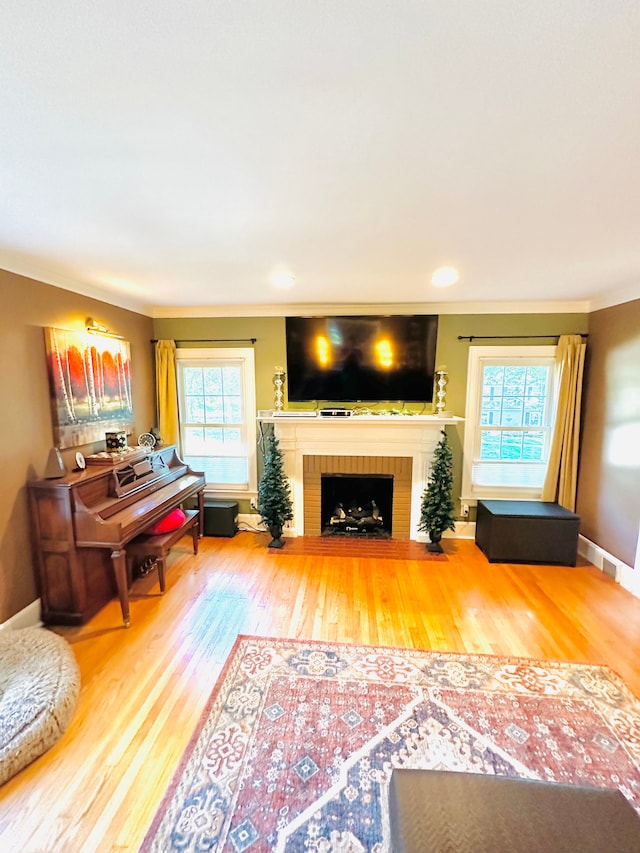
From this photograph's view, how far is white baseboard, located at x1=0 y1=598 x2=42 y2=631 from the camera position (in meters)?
2.32

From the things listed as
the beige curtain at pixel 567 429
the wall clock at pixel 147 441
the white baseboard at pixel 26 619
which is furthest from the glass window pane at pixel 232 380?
the beige curtain at pixel 567 429

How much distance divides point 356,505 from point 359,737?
2618mm

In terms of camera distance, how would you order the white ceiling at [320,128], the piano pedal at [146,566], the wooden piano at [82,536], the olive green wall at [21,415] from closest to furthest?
1. the white ceiling at [320,128]
2. the olive green wall at [21,415]
3. the wooden piano at [82,536]
4. the piano pedal at [146,566]

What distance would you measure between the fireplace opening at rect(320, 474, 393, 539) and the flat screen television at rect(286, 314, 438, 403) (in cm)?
100

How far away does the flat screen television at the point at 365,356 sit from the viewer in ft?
12.2

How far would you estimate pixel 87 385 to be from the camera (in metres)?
2.93

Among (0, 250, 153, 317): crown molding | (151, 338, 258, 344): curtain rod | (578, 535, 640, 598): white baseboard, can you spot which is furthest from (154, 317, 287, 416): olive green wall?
(578, 535, 640, 598): white baseboard

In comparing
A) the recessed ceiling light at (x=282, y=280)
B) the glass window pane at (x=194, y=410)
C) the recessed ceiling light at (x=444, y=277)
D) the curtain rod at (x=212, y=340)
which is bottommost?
the glass window pane at (x=194, y=410)

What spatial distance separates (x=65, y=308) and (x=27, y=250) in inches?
23.3

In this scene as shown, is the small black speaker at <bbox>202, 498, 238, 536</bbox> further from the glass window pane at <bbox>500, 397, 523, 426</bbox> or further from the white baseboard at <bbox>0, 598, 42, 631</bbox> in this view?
the glass window pane at <bbox>500, 397, 523, 426</bbox>

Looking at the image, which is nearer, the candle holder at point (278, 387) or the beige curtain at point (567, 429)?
the beige curtain at point (567, 429)

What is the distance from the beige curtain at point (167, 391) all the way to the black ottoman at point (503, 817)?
12.0 ft

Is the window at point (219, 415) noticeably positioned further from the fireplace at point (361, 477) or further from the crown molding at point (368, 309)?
the fireplace at point (361, 477)

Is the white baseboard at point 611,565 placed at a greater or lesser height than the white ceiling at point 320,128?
lesser
